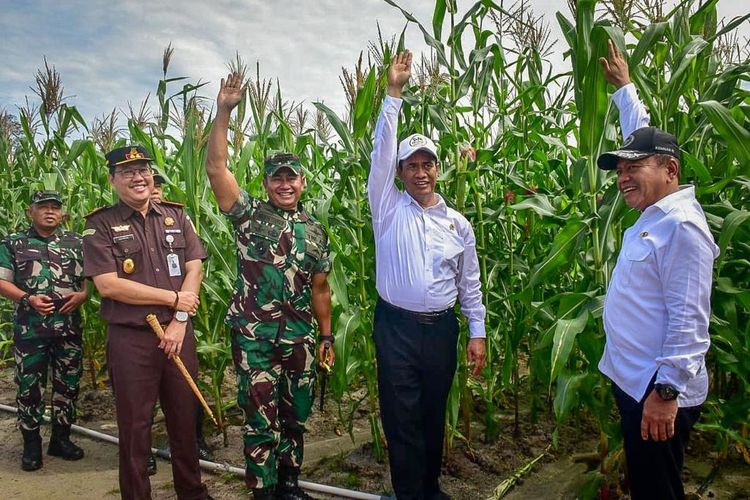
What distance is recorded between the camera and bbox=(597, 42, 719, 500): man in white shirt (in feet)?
5.87

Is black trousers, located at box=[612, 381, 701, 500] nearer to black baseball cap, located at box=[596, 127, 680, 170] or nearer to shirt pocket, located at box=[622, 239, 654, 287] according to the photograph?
shirt pocket, located at box=[622, 239, 654, 287]

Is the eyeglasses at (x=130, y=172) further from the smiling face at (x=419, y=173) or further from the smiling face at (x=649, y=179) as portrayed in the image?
the smiling face at (x=649, y=179)

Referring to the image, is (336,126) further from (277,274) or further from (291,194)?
(277,274)

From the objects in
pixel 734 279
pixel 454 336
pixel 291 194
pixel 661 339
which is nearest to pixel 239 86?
pixel 291 194

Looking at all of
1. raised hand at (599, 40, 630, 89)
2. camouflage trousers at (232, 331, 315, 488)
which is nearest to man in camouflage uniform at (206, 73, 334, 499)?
camouflage trousers at (232, 331, 315, 488)

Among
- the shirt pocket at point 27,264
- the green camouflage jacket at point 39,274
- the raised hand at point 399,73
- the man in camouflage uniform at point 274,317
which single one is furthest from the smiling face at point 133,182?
the shirt pocket at point 27,264

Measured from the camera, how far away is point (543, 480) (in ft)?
10.7

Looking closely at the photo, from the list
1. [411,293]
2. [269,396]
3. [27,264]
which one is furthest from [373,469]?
[27,264]

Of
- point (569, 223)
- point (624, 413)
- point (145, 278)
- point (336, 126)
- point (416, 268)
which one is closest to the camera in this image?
point (624, 413)

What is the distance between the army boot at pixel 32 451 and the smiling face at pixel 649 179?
4.13 metres

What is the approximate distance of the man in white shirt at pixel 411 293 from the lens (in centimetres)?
273

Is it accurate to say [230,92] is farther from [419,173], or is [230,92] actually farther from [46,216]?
[46,216]

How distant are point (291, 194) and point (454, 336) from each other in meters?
1.17

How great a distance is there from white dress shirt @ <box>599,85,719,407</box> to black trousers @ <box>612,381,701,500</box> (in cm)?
7
